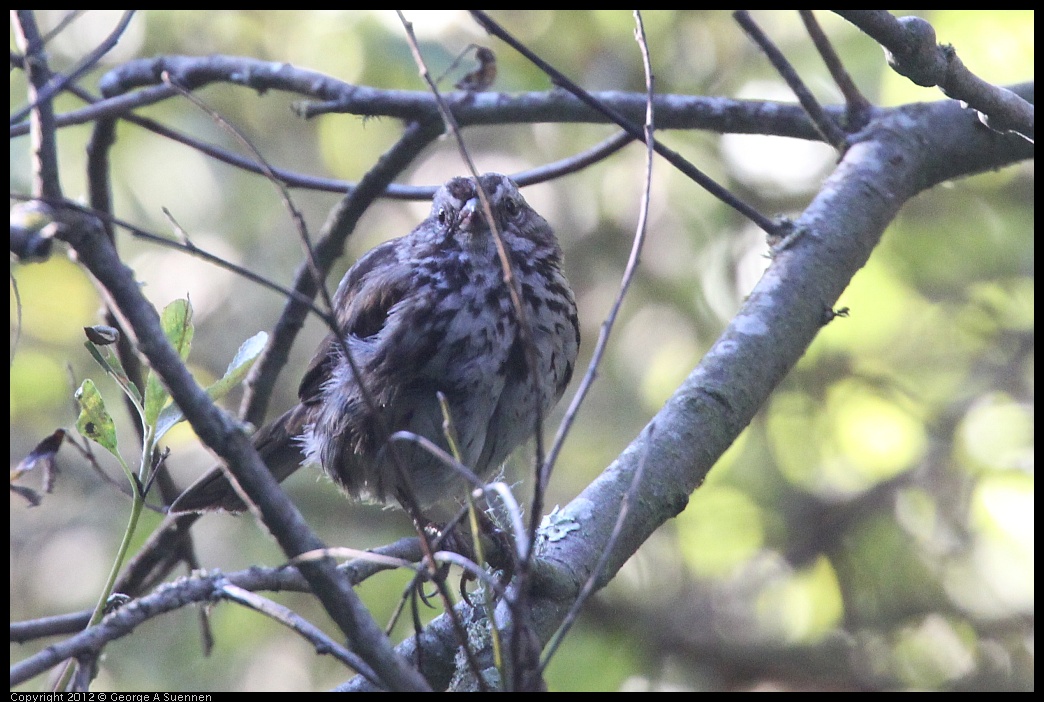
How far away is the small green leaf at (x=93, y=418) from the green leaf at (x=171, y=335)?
77 mm

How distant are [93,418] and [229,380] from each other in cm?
29

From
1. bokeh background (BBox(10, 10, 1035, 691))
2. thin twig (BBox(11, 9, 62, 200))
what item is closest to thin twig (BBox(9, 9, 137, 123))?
thin twig (BBox(11, 9, 62, 200))

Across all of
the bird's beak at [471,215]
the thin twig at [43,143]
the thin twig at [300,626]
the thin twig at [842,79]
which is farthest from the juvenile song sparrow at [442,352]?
the thin twig at [43,143]

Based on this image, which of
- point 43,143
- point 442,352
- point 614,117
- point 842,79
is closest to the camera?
point 43,143

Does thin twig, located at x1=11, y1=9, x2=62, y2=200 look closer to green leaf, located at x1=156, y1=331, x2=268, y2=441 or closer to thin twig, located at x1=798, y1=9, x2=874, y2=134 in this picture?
green leaf, located at x1=156, y1=331, x2=268, y2=441

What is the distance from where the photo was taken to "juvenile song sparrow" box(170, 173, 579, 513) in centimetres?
301

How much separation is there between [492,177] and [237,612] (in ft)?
8.38

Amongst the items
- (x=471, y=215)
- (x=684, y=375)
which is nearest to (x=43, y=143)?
(x=471, y=215)

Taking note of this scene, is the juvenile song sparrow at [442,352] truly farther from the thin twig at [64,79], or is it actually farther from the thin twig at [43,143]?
the thin twig at [43,143]

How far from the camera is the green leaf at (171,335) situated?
1824 millimetres

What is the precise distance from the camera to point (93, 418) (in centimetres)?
183

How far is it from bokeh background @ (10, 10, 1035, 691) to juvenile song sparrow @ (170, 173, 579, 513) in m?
1.20

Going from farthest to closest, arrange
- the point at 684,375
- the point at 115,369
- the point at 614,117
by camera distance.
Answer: the point at 684,375, the point at 614,117, the point at 115,369

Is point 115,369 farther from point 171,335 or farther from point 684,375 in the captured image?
point 684,375
